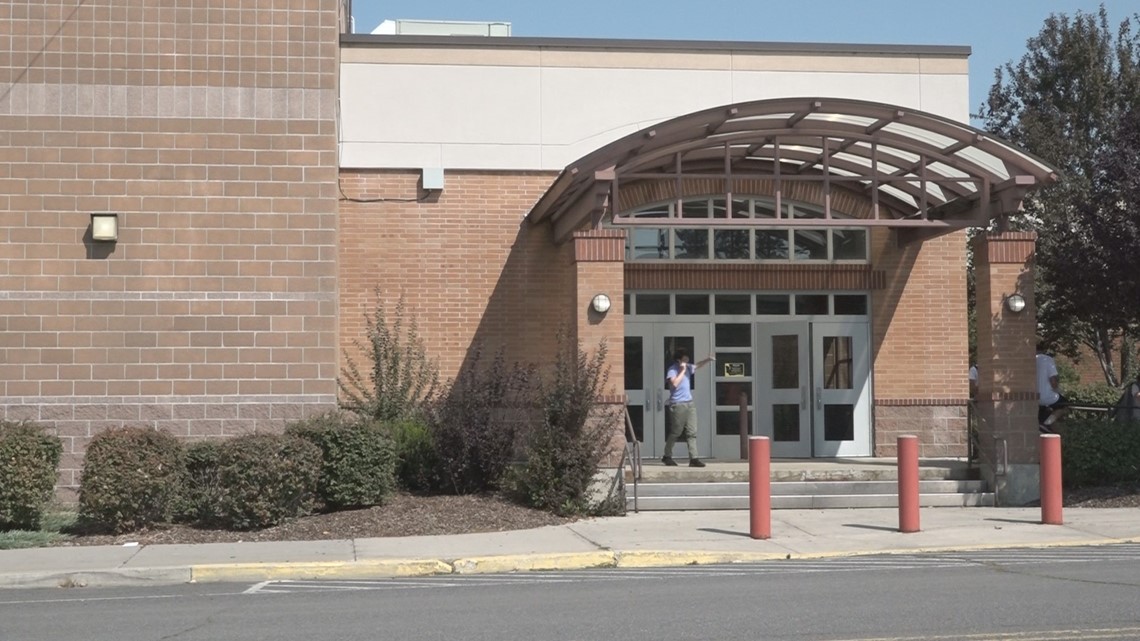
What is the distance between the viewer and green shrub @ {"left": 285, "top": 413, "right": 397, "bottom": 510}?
14.8m

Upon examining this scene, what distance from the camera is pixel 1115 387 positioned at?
29.6 metres

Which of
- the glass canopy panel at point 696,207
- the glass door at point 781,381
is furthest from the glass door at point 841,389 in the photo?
the glass canopy panel at point 696,207

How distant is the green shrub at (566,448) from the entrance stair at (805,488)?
0.79m

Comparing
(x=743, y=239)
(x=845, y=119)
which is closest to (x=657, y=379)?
(x=743, y=239)

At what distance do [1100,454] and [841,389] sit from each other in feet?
14.5

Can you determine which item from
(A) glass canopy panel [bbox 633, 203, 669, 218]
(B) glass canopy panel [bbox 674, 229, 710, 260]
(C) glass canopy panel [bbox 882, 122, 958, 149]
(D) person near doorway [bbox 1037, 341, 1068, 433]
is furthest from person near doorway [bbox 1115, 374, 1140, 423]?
(A) glass canopy panel [bbox 633, 203, 669, 218]

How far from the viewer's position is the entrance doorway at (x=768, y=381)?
20.0 meters

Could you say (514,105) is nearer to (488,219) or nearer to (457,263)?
(488,219)

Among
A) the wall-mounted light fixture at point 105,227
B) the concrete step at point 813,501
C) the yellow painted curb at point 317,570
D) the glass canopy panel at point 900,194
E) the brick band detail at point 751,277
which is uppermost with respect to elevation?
the glass canopy panel at point 900,194

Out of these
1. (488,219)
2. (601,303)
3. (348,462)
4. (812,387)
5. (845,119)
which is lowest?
(348,462)

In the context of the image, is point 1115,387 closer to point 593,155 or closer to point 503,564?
point 593,155

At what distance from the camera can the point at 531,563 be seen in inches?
475

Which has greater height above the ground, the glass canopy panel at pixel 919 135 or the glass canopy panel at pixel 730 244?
the glass canopy panel at pixel 919 135

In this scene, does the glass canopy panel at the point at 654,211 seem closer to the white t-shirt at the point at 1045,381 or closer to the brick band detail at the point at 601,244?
the brick band detail at the point at 601,244
